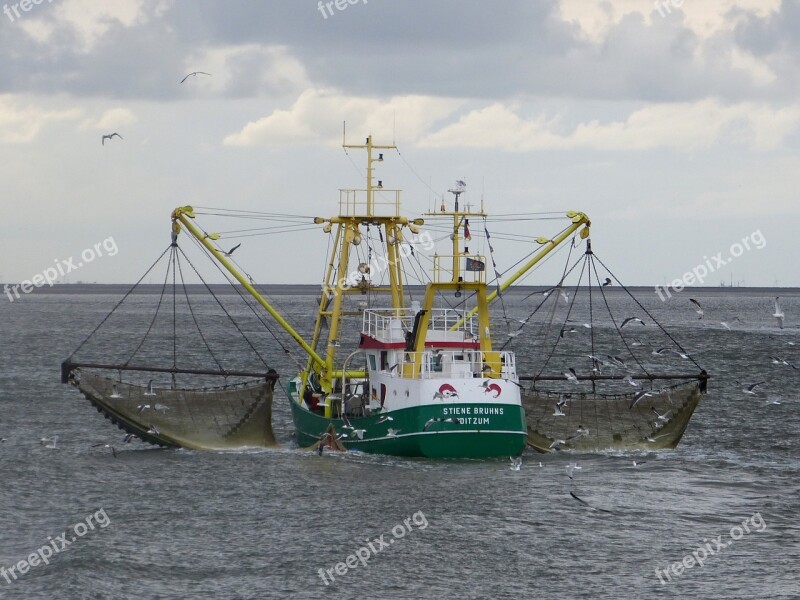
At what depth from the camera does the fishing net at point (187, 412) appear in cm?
5141

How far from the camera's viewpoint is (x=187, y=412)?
52719 millimetres

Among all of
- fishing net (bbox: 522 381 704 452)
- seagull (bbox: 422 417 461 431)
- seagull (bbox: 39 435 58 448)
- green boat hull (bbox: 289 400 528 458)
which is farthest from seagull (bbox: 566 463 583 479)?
seagull (bbox: 39 435 58 448)

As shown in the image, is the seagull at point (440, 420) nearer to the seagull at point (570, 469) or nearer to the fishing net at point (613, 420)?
the seagull at point (570, 469)

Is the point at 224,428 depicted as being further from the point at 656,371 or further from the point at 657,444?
the point at 656,371

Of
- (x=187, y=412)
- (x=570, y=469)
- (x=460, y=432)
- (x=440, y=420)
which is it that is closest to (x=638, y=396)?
(x=460, y=432)

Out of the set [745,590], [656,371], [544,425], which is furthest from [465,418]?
[656,371]

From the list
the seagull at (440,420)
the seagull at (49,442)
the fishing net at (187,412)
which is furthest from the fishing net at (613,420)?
the seagull at (49,442)

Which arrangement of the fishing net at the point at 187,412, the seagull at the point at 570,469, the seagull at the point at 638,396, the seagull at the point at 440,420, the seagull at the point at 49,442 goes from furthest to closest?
the seagull at the point at 49,442 < the fishing net at the point at 187,412 < the seagull at the point at 638,396 < the seagull at the point at 440,420 < the seagull at the point at 570,469

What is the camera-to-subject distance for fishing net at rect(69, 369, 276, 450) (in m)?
51.4

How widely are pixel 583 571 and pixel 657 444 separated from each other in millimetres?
19471

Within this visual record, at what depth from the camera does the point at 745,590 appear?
107 feet

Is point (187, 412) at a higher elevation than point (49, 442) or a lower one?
higher

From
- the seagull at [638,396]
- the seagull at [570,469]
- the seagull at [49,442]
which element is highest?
the seagull at [638,396]

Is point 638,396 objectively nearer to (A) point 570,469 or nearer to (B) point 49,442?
(A) point 570,469
